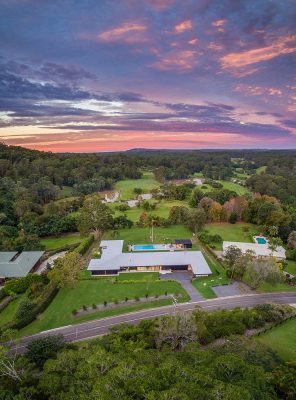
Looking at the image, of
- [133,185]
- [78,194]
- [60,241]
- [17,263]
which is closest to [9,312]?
[17,263]

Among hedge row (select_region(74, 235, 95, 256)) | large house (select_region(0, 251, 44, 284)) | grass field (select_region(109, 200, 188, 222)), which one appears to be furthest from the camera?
grass field (select_region(109, 200, 188, 222))

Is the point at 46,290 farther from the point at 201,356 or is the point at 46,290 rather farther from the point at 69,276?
the point at 201,356

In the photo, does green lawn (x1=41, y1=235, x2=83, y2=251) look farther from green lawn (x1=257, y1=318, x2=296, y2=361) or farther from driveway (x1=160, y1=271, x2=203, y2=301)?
green lawn (x1=257, y1=318, x2=296, y2=361)

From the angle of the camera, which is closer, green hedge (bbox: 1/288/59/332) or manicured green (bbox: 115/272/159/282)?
green hedge (bbox: 1/288/59/332)

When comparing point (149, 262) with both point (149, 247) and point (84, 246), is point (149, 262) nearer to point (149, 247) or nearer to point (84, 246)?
point (149, 247)

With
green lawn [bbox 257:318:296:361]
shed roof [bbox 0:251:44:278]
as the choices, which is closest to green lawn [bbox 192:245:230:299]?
green lawn [bbox 257:318:296:361]

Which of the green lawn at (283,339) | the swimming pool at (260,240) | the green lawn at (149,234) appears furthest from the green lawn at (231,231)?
the green lawn at (283,339)
